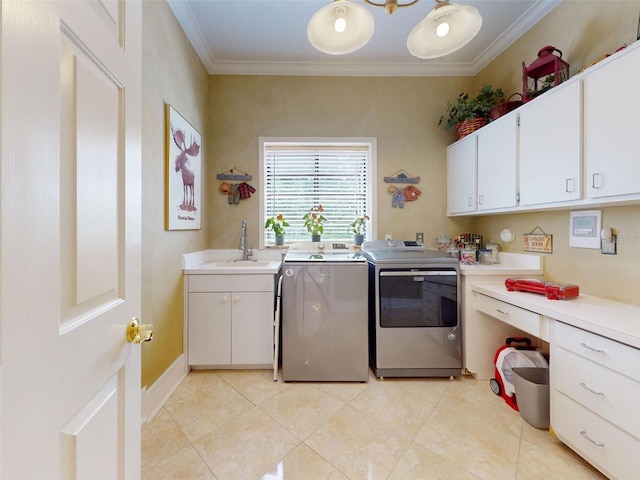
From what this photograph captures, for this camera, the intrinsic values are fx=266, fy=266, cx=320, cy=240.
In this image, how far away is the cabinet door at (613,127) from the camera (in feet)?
4.16

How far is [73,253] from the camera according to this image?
1.71 feet

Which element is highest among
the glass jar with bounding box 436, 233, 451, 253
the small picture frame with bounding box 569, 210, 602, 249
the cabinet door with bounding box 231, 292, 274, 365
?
the small picture frame with bounding box 569, 210, 602, 249

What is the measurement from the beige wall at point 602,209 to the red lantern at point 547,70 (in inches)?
3.4

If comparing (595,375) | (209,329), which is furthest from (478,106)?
(209,329)

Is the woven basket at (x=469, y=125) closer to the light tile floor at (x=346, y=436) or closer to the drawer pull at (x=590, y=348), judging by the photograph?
the drawer pull at (x=590, y=348)

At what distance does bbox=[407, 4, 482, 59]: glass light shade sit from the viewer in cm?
131

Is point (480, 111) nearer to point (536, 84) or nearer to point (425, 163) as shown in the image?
point (536, 84)

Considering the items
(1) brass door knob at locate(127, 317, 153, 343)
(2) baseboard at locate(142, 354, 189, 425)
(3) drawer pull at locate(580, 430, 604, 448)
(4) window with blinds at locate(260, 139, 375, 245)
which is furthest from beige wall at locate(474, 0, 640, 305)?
(2) baseboard at locate(142, 354, 189, 425)

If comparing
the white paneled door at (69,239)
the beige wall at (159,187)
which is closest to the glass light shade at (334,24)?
the white paneled door at (69,239)

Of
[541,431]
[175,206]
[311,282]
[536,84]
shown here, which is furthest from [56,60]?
[536,84]

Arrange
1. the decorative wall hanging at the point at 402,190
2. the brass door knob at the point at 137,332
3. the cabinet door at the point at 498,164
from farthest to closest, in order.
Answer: the decorative wall hanging at the point at 402,190
the cabinet door at the point at 498,164
the brass door knob at the point at 137,332

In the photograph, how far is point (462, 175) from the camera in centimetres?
254

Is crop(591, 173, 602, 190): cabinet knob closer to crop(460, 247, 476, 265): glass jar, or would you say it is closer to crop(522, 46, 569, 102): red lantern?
crop(522, 46, 569, 102): red lantern

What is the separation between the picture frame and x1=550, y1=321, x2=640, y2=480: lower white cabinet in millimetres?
2489
